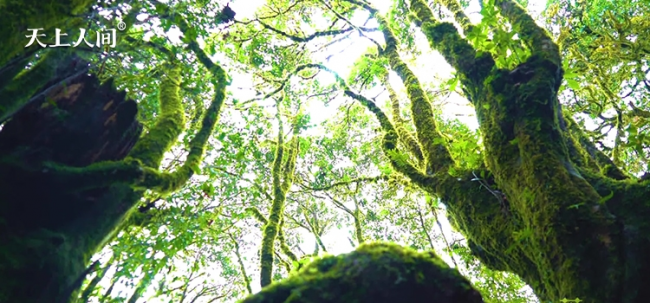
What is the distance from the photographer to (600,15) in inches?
271

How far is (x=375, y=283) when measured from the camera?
7.06ft

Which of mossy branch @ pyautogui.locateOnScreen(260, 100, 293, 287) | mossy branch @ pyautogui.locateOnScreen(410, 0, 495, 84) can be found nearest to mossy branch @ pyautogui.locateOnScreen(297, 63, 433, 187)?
mossy branch @ pyautogui.locateOnScreen(410, 0, 495, 84)

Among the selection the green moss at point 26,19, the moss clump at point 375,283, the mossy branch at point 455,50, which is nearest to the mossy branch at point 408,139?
the mossy branch at point 455,50

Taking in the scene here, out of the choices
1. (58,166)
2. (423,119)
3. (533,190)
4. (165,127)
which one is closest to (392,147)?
(423,119)

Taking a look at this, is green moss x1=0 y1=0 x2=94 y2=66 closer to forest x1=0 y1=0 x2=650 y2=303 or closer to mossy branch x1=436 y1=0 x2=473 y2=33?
forest x1=0 y1=0 x2=650 y2=303

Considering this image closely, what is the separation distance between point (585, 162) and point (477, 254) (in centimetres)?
144

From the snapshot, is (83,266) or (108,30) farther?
(108,30)

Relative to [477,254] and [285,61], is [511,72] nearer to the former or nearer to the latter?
[477,254]

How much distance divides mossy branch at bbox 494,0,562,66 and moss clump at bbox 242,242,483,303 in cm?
242

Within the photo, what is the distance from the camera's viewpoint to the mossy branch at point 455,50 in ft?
13.5

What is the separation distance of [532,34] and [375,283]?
3267 mm

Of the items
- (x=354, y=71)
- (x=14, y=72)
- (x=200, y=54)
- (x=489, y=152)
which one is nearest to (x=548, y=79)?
(x=489, y=152)

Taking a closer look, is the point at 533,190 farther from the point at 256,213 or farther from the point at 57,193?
the point at 256,213

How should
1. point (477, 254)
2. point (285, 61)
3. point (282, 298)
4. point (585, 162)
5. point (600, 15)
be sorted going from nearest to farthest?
1. point (282, 298)
2. point (585, 162)
3. point (477, 254)
4. point (600, 15)
5. point (285, 61)
